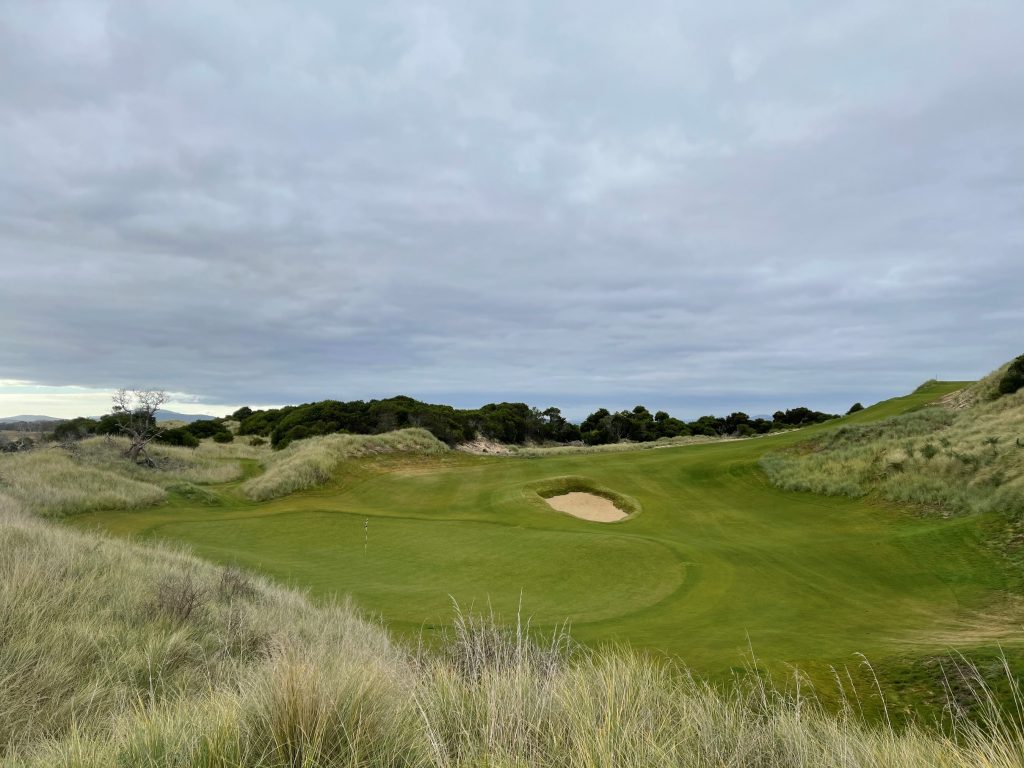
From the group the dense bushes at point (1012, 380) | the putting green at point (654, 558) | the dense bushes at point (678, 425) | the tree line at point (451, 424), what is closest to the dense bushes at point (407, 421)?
the tree line at point (451, 424)

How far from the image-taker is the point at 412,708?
340cm

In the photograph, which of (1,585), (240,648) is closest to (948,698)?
(240,648)

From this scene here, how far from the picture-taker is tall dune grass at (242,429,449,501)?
2442 centimetres

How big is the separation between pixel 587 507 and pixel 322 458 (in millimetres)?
12591

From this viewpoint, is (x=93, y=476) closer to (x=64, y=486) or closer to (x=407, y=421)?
(x=64, y=486)

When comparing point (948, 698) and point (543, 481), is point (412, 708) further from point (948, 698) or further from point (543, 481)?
point (543, 481)

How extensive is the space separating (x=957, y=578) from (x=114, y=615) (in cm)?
1398

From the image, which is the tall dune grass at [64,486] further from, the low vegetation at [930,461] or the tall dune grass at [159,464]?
the low vegetation at [930,461]

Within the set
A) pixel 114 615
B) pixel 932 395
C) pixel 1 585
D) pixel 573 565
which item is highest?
pixel 932 395

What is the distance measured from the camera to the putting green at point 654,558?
8.68 meters

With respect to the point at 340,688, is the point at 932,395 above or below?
above

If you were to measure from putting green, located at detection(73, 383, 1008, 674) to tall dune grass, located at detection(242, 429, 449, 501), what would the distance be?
103cm

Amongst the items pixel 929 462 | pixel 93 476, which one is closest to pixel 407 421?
pixel 93 476

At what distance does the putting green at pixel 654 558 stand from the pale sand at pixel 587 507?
2.70ft
